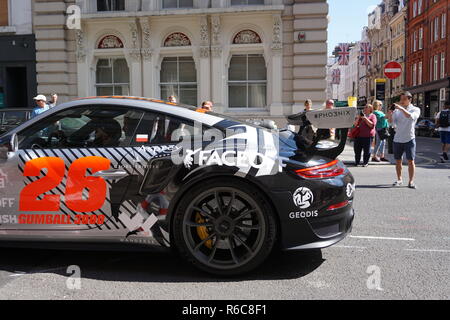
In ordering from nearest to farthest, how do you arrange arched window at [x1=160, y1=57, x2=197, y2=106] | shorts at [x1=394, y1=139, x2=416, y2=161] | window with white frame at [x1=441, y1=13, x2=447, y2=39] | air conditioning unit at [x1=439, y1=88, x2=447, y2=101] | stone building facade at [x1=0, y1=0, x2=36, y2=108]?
shorts at [x1=394, y1=139, x2=416, y2=161]
arched window at [x1=160, y1=57, x2=197, y2=106]
stone building facade at [x1=0, y1=0, x2=36, y2=108]
air conditioning unit at [x1=439, y1=88, x2=447, y2=101]
window with white frame at [x1=441, y1=13, x2=447, y2=39]

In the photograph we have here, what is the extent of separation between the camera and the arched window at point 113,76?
17094 millimetres

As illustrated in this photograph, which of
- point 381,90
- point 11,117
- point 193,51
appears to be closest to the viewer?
point 11,117

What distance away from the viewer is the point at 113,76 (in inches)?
675

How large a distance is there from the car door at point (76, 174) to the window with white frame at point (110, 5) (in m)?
14.4

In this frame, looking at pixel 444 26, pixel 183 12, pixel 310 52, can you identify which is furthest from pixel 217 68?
pixel 444 26

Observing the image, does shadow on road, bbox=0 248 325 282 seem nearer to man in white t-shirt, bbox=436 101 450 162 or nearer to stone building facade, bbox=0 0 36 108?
man in white t-shirt, bbox=436 101 450 162

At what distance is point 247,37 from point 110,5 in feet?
18.4

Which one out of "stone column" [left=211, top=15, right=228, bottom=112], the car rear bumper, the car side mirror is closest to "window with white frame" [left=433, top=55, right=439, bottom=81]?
"stone column" [left=211, top=15, right=228, bottom=112]

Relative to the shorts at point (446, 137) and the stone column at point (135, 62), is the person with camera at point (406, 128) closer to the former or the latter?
the shorts at point (446, 137)

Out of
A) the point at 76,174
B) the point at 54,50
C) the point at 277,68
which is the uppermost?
the point at 54,50

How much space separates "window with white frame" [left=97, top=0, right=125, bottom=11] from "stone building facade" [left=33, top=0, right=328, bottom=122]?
0.04m

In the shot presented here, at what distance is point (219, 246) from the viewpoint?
3664mm

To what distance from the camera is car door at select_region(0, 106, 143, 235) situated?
12.0 ft

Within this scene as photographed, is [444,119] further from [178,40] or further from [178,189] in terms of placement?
[178,189]
